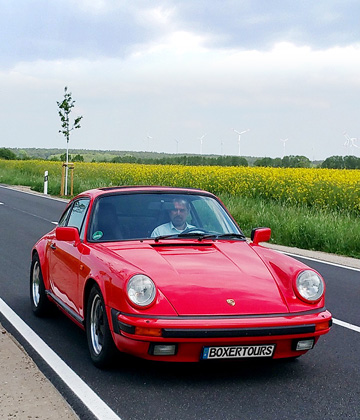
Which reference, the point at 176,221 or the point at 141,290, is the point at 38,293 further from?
the point at 141,290

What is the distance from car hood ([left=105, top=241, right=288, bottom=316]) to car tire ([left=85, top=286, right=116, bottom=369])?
40 cm

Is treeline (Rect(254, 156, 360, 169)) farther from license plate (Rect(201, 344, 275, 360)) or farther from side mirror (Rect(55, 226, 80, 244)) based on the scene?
license plate (Rect(201, 344, 275, 360))

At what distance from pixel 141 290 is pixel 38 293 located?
114 inches

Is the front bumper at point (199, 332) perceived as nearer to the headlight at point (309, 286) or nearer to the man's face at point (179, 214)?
the headlight at point (309, 286)

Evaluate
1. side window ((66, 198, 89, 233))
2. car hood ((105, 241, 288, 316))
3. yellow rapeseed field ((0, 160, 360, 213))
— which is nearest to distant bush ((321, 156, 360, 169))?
yellow rapeseed field ((0, 160, 360, 213))

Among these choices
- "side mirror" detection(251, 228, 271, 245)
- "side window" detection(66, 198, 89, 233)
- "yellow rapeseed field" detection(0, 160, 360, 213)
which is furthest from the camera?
"yellow rapeseed field" detection(0, 160, 360, 213)

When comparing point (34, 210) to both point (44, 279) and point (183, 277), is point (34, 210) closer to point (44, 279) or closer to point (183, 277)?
point (44, 279)

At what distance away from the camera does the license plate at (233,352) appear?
5262 mm

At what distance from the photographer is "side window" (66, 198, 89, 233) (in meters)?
7.03

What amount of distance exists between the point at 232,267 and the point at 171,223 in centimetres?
108

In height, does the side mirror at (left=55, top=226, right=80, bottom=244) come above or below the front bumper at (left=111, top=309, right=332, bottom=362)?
above

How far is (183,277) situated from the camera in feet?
18.1

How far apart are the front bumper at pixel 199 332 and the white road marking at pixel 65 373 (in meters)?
0.41

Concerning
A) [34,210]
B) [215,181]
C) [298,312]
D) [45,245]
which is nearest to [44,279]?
[45,245]
